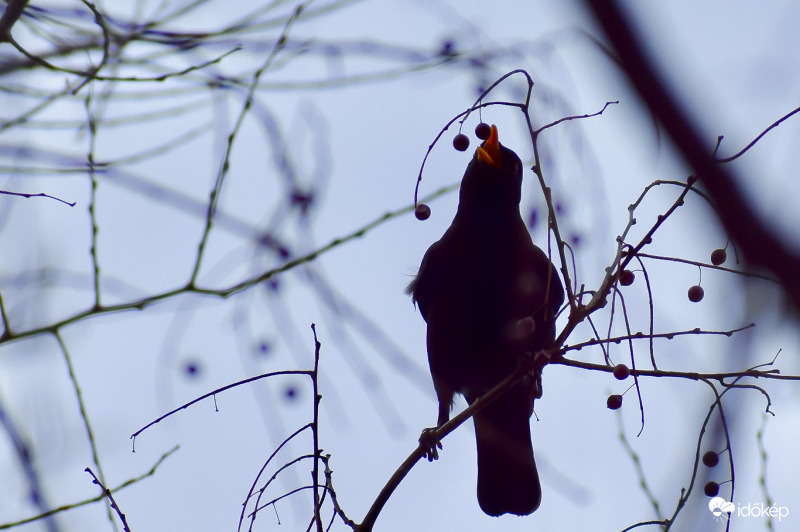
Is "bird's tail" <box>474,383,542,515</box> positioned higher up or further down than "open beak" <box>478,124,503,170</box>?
further down

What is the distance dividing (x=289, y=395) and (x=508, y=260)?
3.70ft

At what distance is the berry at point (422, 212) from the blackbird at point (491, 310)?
2.85 ft

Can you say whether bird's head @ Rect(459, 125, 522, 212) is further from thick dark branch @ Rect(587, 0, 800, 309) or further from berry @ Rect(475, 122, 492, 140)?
thick dark branch @ Rect(587, 0, 800, 309)

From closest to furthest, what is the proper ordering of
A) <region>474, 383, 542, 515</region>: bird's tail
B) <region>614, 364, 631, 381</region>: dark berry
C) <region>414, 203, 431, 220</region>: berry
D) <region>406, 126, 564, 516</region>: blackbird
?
1. <region>614, 364, 631, 381</region>: dark berry
2. <region>414, 203, 431, 220</region>: berry
3. <region>406, 126, 564, 516</region>: blackbird
4. <region>474, 383, 542, 515</region>: bird's tail

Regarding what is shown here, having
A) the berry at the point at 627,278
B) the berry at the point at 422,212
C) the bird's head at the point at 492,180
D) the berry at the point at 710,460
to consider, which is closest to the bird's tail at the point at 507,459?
the bird's head at the point at 492,180

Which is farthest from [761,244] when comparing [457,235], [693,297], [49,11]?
[457,235]

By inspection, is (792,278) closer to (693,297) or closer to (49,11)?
(693,297)

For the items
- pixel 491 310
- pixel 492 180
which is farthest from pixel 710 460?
pixel 492 180

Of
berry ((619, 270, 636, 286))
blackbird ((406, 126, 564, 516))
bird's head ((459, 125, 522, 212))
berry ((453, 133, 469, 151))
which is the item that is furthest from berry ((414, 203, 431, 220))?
bird's head ((459, 125, 522, 212))

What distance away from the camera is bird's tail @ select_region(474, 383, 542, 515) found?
375 cm

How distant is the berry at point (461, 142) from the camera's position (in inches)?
107

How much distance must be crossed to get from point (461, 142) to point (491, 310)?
99 centimetres

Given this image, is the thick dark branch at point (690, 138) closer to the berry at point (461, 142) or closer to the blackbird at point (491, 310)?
the berry at point (461, 142)

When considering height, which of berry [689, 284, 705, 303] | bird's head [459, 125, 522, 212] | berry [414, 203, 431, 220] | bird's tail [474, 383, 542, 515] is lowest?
berry [689, 284, 705, 303]
